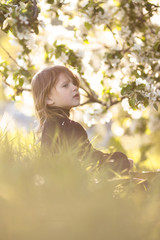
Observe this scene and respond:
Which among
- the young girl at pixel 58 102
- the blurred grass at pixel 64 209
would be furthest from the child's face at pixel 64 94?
the blurred grass at pixel 64 209

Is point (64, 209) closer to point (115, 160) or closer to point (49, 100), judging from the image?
point (115, 160)

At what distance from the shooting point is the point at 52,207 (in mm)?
1297

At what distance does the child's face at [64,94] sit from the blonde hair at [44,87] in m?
0.03

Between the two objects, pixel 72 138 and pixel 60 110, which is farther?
pixel 60 110

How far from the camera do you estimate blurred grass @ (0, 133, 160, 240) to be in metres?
1.23

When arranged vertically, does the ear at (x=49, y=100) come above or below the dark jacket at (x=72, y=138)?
above

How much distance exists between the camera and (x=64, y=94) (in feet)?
8.27

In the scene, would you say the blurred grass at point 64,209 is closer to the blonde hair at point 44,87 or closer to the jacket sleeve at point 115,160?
the jacket sleeve at point 115,160

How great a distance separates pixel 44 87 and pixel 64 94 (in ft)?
0.52

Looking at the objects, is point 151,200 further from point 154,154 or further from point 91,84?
point 154,154

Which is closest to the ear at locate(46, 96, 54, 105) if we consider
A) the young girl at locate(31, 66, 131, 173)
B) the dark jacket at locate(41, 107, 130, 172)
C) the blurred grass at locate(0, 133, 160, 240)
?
the young girl at locate(31, 66, 131, 173)

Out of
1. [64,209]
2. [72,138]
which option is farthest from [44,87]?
[64,209]

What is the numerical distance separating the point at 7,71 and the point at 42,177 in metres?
2.04

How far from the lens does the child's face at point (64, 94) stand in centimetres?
252
